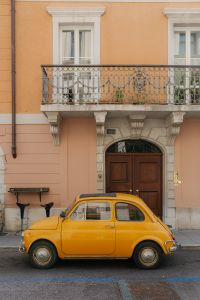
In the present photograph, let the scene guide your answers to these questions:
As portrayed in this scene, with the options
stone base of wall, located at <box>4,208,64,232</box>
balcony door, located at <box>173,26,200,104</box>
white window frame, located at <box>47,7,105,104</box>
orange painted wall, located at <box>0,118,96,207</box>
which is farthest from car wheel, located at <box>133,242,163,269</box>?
white window frame, located at <box>47,7,105,104</box>

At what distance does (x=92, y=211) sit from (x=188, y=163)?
17.8 ft

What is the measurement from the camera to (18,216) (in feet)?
39.6

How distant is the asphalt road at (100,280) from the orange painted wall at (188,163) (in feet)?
A: 12.2

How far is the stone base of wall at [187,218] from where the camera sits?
476 inches

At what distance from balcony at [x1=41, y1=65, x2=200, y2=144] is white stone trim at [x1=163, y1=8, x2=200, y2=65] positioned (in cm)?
81

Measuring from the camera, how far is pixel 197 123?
1227cm

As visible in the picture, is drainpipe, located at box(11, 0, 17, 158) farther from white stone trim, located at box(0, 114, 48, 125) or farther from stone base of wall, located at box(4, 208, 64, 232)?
stone base of wall, located at box(4, 208, 64, 232)

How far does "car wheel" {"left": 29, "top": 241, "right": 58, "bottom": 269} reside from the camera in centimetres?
783

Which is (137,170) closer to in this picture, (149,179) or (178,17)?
(149,179)

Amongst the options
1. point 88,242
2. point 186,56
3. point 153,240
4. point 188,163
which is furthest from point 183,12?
point 88,242

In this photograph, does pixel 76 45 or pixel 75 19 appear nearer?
pixel 75 19

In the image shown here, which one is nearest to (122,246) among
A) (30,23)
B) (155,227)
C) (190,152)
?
(155,227)

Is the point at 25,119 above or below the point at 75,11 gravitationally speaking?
below

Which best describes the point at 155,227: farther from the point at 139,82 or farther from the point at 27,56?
the point at 27,56
